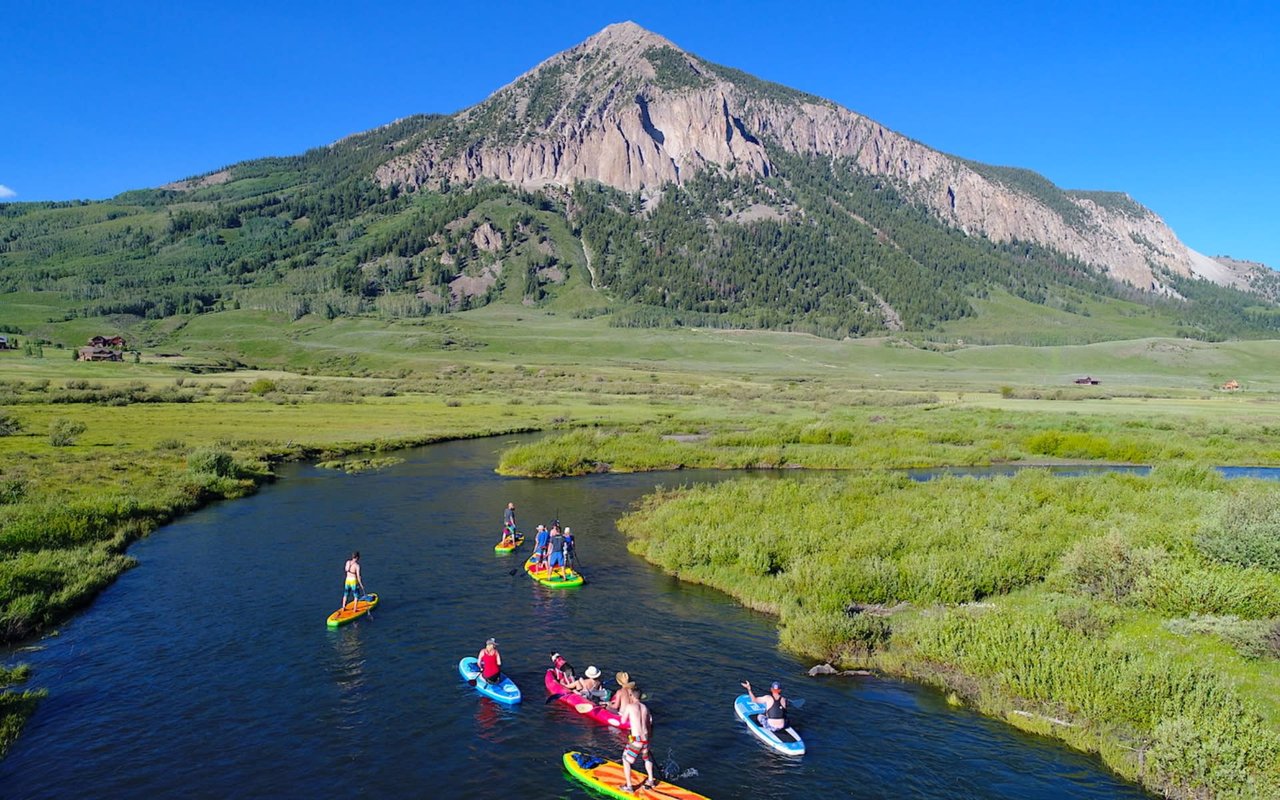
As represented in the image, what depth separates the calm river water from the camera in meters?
18.0

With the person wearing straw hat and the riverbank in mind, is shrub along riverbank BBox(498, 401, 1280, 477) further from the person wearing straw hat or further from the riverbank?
the person wearing straw hat

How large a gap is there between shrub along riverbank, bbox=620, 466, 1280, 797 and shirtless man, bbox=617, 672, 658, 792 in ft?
29.1

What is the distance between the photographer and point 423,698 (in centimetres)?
2216

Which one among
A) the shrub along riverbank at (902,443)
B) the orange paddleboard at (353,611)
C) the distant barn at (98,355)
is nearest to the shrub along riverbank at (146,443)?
the orange paddleboard at (353,611)

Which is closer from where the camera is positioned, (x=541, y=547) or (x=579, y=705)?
(x=579, y=705)

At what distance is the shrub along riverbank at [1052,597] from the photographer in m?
18.5

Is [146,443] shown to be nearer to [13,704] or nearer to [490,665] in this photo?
[13,704]

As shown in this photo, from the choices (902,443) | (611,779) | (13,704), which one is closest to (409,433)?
(902,443)

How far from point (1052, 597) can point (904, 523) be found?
1009 centimetres

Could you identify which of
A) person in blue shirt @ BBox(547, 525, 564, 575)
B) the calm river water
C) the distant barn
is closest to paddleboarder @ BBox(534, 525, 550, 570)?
person in blue shirt @ BBox(547, 525, 564, 575)

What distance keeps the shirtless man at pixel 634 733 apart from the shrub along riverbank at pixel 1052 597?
888cm

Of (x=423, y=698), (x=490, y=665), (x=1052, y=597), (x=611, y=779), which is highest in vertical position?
(x=1052, y=597)

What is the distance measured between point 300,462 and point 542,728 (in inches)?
2050

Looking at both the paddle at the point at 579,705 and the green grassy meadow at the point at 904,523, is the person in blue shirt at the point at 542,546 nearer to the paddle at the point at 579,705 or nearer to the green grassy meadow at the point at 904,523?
the green grassy meadow at the point at 904,523
